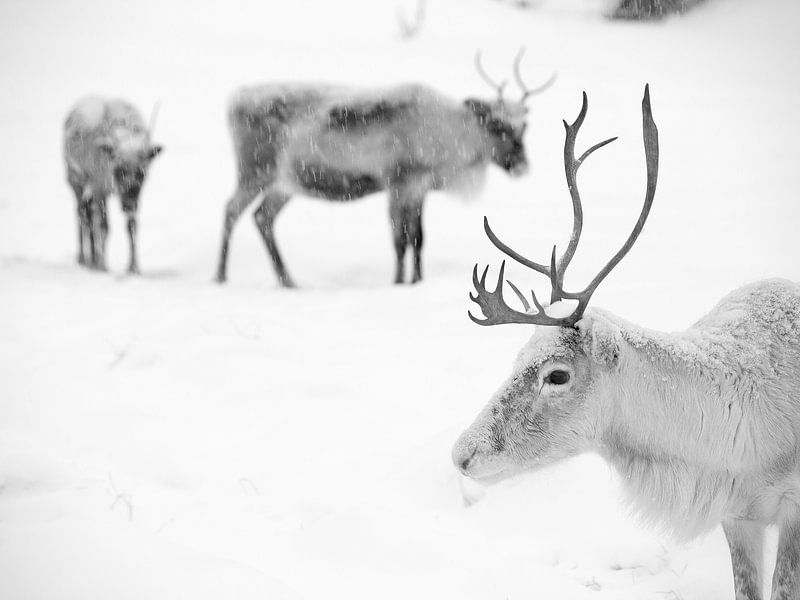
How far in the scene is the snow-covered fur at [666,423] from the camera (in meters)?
2.32

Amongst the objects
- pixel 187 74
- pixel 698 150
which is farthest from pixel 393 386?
pixel 187 74

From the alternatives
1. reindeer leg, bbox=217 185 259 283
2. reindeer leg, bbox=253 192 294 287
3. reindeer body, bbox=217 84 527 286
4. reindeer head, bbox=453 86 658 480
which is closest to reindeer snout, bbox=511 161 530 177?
reindeer body, bbox=217 84 527 286

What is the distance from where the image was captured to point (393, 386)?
4.48m

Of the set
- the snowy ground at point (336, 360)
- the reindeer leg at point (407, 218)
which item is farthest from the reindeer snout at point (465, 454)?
the reindeer leg at point (407, 218)

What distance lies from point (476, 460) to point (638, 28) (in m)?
16.2

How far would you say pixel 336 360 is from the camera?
4.90m

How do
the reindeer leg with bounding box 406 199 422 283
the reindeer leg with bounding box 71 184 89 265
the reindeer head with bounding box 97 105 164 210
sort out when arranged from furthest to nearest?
the reindeer leg with bounding box 71 184 89 265
the reindeer head with bounding box 97 105 164 210
the reindeer leg with bounding box 406 199 422 283

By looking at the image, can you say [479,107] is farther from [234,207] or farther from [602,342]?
[602,342]

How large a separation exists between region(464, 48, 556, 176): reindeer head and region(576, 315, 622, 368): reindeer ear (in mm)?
5852

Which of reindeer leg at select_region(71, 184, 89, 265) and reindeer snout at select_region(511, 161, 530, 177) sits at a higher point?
reindeer snout at select_region(511, 161, 530, 177)

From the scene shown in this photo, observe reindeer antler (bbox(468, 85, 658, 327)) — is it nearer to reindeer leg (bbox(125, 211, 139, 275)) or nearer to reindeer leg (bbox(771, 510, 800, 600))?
reindeer leg (bbox(771, 510, 800, 600))

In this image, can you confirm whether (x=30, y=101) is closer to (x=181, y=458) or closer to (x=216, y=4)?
(x=216, y=4)

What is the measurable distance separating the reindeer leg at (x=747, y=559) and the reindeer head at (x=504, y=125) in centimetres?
593

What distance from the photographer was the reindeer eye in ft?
7.66
